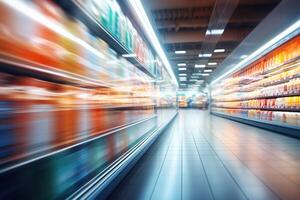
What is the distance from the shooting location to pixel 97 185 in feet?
6.85

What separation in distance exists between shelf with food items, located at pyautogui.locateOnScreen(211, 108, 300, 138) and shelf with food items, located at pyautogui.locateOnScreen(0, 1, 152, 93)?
524 centimetres

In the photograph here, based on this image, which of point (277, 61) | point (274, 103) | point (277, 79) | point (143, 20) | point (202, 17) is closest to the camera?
point (143, 20)

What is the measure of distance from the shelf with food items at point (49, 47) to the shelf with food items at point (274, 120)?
5.24 meters

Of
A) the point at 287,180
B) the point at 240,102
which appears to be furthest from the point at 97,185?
the point at 240,102

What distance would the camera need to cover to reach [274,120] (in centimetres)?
723

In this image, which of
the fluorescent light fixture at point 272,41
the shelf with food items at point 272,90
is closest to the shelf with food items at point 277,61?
the shelf with food items at point 272,90

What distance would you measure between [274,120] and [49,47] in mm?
7135

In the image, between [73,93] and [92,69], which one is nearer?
[73,93]

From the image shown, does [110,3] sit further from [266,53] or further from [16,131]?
[266,53]

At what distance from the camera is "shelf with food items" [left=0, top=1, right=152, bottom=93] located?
1168mm

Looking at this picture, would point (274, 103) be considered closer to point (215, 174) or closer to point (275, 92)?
point (275, 92)

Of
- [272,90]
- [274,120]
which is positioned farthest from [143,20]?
[272,90]

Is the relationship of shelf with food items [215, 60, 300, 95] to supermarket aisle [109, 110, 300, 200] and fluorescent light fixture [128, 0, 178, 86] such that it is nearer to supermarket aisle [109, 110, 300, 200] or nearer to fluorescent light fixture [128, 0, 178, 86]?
supermarket aisle [109, 110, 300, 200]

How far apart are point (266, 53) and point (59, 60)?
7.42 metres
